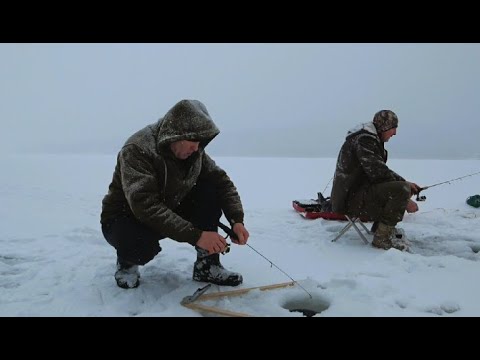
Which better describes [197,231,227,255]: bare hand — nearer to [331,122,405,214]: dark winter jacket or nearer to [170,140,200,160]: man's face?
[170,140,200,160]: man's face

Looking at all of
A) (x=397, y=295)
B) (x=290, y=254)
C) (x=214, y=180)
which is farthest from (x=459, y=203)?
(x=214, y=180)

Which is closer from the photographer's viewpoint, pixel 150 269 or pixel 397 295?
pixel 397 295

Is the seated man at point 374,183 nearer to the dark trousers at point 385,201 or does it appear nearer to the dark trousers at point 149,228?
the dark trousers at point 385,201

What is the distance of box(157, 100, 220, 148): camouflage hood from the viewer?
2.71 meters

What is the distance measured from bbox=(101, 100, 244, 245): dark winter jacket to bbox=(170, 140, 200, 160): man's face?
0.04m

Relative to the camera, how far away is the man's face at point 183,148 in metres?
2.77

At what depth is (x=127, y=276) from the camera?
9.99ft

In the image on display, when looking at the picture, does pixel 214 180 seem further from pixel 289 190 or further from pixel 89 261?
pixel 289 190

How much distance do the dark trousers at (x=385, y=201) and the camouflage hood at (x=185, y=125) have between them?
6.86 feet

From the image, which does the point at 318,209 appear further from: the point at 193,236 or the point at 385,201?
the point at 193,236

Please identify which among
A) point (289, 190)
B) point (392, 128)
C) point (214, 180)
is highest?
point (392, 128)
